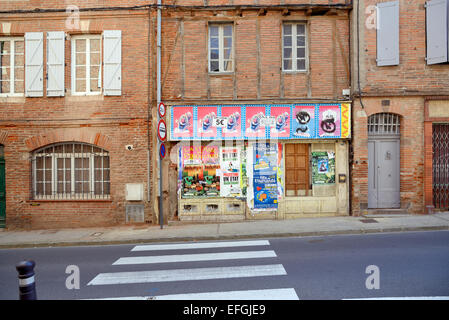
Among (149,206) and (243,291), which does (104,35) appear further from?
(243,291)

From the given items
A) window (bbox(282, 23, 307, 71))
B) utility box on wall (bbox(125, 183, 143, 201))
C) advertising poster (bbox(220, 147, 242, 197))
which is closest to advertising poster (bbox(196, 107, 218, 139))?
advertising poster (bbox(220, 147, 242, 197))

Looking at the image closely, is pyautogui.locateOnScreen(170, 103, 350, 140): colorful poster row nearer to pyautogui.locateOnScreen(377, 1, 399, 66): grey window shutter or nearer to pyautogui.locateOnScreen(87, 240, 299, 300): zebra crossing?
pyautogui.locateOnScreen(377, 1, 399, 66): grey window shutter

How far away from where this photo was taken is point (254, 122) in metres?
10.3

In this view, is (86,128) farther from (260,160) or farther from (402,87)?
(402,87)

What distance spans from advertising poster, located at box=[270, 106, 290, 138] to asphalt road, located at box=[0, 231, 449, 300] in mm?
3894

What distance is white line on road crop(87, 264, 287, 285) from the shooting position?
5.13 m

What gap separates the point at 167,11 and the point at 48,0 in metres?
4.21

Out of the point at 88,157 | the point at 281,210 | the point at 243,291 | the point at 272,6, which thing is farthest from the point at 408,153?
the point at 88,157

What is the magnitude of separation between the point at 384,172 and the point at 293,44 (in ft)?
18.4

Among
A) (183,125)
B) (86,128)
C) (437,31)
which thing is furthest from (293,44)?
(86,128)

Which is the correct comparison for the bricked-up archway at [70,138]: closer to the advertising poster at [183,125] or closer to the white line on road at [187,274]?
the advertising poster at [183,125]

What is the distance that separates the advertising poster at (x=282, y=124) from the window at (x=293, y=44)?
63.7 inches

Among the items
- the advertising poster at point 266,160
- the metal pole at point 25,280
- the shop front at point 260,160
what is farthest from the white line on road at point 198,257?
the advertising poster at point 266,160

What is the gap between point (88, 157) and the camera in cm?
1065
